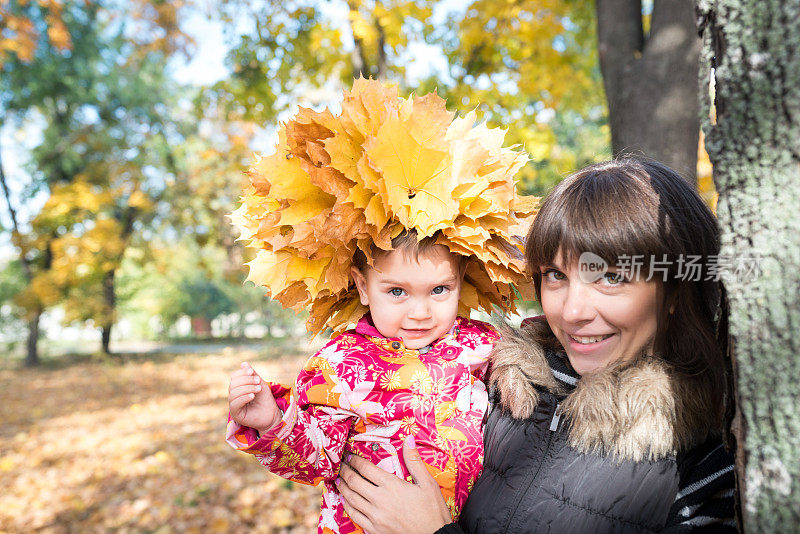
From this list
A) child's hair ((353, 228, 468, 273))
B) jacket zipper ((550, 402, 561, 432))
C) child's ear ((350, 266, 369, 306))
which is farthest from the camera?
child's ear ((350, 266, 369, 306))

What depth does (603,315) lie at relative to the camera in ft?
4.71

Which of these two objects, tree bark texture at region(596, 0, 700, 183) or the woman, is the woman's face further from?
tree bark texture at region(596, 0, 700, 183)

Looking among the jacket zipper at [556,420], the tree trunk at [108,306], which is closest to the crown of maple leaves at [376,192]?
the jacket zipper at [556,420]

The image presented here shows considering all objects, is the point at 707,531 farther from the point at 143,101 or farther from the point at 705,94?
the point at 143,101

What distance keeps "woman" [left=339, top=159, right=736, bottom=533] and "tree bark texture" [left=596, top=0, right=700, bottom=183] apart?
138cm

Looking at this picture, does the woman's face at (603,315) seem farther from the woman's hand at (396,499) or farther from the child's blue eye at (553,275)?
the woman's hand at (396,499)

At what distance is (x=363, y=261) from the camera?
1.90 metres

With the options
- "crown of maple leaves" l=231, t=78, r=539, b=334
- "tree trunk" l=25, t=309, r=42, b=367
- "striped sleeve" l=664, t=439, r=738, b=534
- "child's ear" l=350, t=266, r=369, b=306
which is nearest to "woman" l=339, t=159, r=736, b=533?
"striped sleeve" l=664, t=439, r=738, b=534

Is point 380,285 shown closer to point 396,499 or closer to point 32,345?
point 396,499

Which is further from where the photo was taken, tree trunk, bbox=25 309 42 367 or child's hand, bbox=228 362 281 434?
tree trunk, bbox=25 309 42 367

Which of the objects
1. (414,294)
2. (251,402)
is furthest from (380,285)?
(251,402)

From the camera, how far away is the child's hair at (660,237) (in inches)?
55.3

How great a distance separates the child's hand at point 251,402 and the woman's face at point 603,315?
3.07 feet

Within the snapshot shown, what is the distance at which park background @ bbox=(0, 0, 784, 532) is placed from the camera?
4.43 metres
